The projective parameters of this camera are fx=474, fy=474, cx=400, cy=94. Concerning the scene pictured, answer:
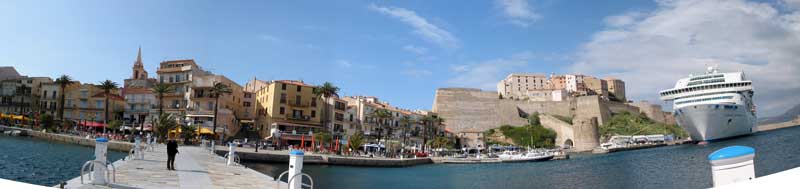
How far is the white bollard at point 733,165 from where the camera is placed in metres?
3.42

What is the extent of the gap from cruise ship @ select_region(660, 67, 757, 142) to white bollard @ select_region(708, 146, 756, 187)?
3.48 m

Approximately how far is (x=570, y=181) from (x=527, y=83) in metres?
67.4

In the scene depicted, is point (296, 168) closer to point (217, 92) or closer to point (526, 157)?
point (217, 92)

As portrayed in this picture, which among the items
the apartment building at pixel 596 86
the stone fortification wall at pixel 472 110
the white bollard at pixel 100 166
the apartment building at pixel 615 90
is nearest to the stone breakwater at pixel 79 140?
the white bollard at pixel 100 166

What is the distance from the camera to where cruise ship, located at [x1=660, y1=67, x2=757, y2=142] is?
7.62 m

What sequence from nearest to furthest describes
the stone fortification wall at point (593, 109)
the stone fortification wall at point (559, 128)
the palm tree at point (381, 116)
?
1. the palm tree at point (381, 116)
2. the stone fortification wall at point (559, 128)
3. the stone fortification wall at point (593, 109)

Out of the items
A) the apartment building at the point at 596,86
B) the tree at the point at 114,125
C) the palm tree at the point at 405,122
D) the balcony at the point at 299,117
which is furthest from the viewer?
the apartment building at the point at 596,86

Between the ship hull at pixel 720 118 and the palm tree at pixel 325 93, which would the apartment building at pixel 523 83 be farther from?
the ship hull at pixel 720 118

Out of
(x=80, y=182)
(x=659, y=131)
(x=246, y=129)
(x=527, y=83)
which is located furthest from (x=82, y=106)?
(x=527, y=83)

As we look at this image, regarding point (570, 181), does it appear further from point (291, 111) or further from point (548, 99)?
point (548, 99)

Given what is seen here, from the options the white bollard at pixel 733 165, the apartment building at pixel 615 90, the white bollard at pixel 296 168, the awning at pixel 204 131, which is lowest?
the white bollard at pixel 296 168

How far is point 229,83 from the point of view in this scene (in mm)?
44031

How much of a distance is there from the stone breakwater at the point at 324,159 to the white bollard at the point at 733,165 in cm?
2604

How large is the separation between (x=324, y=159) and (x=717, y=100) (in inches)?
962
